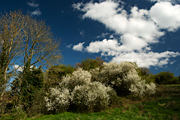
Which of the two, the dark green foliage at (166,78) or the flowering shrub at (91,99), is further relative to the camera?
the dark green foliage at (166,78)

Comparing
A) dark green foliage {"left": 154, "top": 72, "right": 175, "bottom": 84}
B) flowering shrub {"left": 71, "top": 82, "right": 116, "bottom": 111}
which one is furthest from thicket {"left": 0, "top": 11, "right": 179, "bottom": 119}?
dark green foliage {"left": 154, "top": 72, "right": 175, "bottom": 84}

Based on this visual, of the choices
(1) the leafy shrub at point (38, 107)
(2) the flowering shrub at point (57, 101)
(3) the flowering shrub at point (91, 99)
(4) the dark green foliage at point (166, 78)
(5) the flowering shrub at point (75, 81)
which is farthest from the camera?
(4) the dark green foliage at point (166, 78)

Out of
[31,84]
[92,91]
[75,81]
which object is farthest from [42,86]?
[92,91]

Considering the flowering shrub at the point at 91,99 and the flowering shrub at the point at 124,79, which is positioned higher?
the flowering shrub at the point at 124,79

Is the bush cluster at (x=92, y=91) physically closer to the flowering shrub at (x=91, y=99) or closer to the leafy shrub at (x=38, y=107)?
the flowering shrub at (x=91, y=99)

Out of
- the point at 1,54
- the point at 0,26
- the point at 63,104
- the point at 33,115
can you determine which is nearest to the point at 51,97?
the point at 63,104

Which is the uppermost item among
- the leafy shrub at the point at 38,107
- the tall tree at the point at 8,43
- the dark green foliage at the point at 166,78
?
the tall tree at the point at 8,43

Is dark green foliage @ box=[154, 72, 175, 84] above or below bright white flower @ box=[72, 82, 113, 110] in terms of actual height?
above

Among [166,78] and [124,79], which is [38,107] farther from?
[166,78]

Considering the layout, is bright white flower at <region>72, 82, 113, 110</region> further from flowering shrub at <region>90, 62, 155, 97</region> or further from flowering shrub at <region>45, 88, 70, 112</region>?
flowering shrub at <region>90, 62, 155, 97</region>

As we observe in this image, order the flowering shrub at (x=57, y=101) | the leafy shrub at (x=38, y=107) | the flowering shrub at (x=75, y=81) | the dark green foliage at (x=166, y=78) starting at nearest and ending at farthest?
1. the flowering shrub at (x=57, y=101)
2. the leafy shrub at (x=38, y=107)
3. the flowering shrub at (x=75, y=81)
4. the dark green foliage at (x=166, y=78)

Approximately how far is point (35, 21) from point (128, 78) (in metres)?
14.4

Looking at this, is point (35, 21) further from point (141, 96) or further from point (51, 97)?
point (141, 96)

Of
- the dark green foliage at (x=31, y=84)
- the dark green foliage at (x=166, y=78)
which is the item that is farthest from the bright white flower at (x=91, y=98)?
the dark green foliage at (x=166, y=78)
